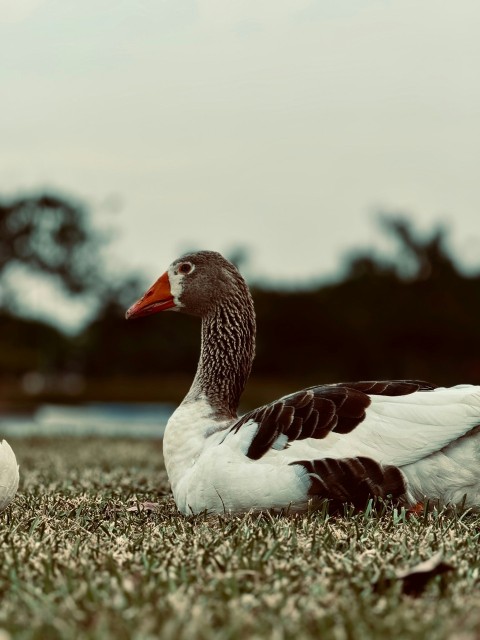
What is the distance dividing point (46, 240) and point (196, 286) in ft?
132

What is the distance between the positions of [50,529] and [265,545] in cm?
114

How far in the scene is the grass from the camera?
8.29ft

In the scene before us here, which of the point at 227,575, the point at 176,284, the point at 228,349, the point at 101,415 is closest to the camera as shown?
the point at 227,575

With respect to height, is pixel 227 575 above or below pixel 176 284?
below

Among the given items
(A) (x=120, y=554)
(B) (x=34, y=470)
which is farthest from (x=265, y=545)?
(B) (x=34, y=470)

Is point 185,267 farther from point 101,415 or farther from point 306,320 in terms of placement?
point 306,320

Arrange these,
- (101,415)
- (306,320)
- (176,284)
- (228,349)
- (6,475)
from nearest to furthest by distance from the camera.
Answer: (6,475) < (228,349) < (176,284) < (101,415) < (306,320)

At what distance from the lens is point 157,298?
20.2ft

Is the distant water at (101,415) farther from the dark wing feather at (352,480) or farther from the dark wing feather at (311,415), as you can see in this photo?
the dark wing feather at (352,480)

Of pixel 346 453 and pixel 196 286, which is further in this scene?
pixel 196 286

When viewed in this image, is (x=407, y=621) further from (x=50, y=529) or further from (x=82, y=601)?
(x=50, y=529)

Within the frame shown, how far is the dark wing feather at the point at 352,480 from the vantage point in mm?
4527

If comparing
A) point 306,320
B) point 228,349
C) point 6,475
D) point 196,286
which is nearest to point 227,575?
point 6,475

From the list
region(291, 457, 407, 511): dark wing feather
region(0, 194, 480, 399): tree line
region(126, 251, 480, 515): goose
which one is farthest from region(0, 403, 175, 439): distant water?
region(291, 457, 407, 511): dark wing feather
